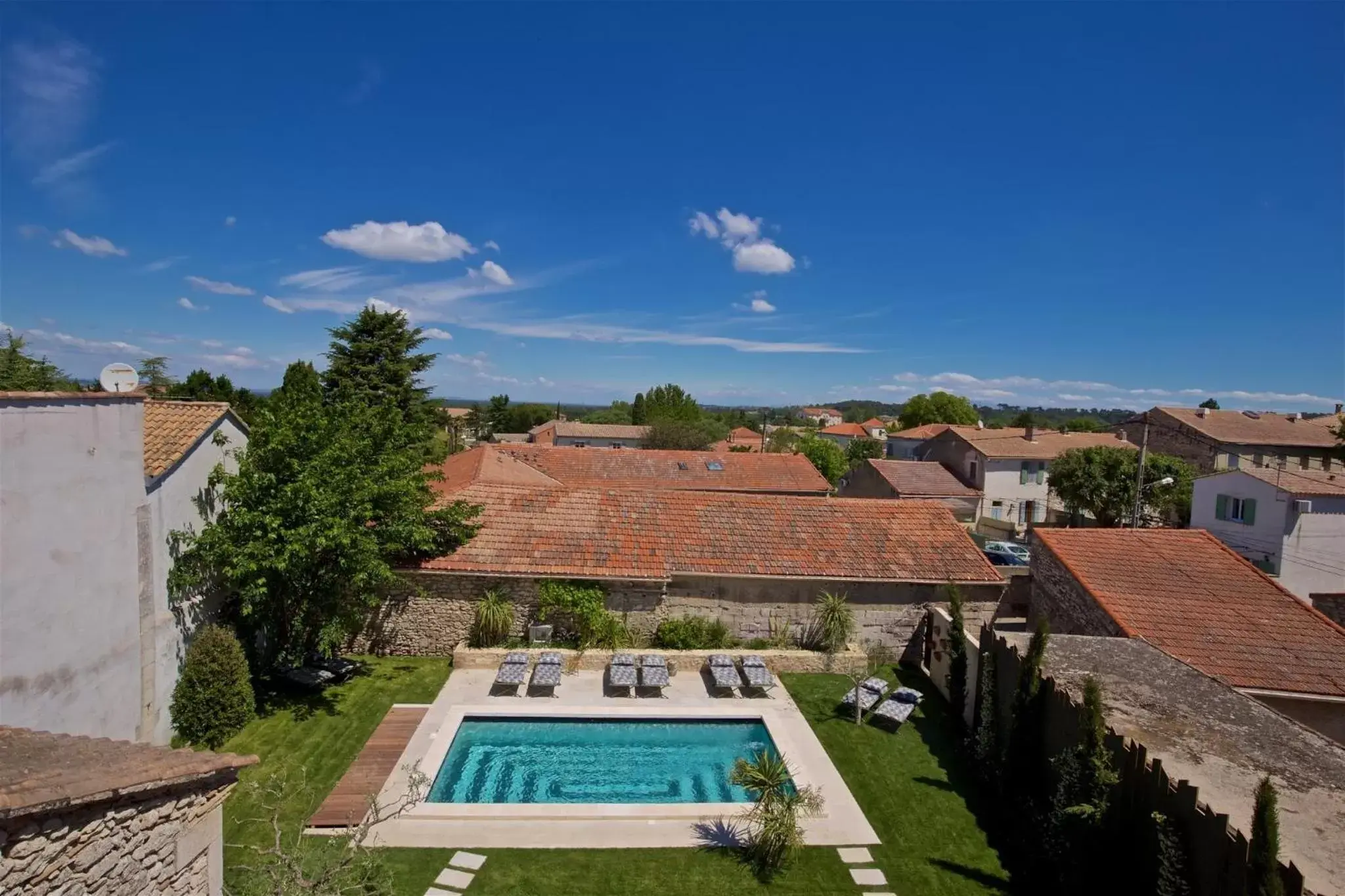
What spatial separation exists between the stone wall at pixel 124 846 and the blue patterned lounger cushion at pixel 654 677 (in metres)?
10.6

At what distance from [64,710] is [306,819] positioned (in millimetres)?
3915

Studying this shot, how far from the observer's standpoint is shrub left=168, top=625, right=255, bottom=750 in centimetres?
1359

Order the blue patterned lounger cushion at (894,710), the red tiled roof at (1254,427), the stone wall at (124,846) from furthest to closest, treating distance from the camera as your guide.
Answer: the red tiled roof at (1254,427) → the blue patterned lounger cushion at (894,710) → the stone wall at (124,846)

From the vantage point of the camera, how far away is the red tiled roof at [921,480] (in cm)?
4706

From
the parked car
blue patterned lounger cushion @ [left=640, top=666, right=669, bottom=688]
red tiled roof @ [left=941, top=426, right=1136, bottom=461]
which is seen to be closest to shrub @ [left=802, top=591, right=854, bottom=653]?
blue patterned lounger cushion @ [left=640, top=666, right=669, bottom=688]

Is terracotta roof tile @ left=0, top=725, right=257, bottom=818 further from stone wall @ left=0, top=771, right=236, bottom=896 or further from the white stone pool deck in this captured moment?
the white stone pool deck

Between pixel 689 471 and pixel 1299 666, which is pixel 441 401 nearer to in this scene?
pixel 689 471

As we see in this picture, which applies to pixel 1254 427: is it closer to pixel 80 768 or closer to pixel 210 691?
pixel 210 691

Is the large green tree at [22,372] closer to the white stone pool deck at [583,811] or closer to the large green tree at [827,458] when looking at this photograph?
the white stone pool deck at [583,811]

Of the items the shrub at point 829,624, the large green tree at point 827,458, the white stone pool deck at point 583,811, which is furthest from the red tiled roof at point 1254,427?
the white stone pool deck at point 583,811

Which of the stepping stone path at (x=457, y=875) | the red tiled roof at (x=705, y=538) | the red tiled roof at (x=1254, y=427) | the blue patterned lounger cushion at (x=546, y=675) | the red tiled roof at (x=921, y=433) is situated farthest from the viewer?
the red tiled roof at (x=921, y=433)

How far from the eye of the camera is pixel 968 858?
11.4 metres

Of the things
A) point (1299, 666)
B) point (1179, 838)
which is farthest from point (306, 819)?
point (1299, 666)

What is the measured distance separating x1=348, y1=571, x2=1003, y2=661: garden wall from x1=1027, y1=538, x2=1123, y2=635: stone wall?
1204 millimetres
